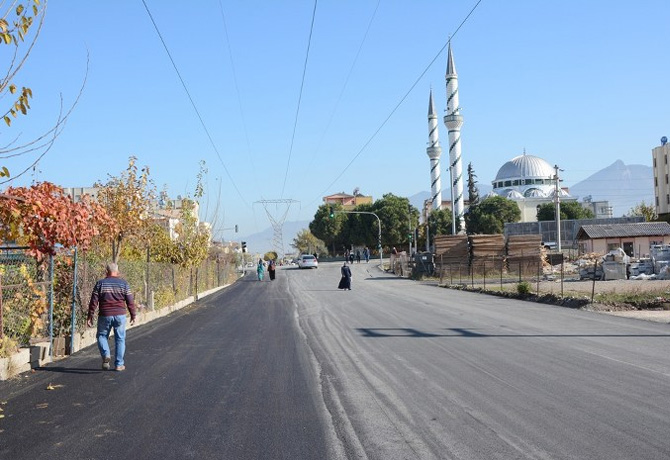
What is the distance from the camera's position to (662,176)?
8875cm

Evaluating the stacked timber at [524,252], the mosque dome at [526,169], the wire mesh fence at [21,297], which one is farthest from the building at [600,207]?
the wire mesh fence at [21,297]

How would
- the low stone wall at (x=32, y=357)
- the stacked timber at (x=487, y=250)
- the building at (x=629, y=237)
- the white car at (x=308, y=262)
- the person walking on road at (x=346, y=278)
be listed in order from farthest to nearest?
the white car at (x=308, y=262) < the building at (x=629, y=237) < the stacked timber at (x=487, y=250) < the person walking on road at (x=346, y=278) < the low stone wall at (x=32, y=357)

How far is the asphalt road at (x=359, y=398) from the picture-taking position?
6.12 m

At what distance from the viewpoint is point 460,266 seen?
4359 centimetres

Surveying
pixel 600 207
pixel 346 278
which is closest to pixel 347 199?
pixel 600 207

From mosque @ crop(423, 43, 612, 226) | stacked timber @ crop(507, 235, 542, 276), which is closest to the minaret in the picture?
mosque @ crop(423, 43, 612, 226)

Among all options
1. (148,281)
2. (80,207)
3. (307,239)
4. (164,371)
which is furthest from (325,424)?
(307,239)

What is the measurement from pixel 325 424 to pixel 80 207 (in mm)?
5904

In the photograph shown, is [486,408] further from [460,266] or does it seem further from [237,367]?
[460,266]

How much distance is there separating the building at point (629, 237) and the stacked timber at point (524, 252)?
1599 centimetres

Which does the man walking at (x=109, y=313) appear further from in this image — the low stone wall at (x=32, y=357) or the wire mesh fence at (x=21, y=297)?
the low stone wall at (x=32, y=357)

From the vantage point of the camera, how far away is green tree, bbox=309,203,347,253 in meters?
109

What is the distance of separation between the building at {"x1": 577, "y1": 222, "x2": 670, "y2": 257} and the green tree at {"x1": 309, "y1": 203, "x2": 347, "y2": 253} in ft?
168

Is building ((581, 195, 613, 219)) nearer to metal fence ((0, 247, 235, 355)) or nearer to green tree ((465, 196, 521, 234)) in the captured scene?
green tree ((465, 196, 521, 234))
